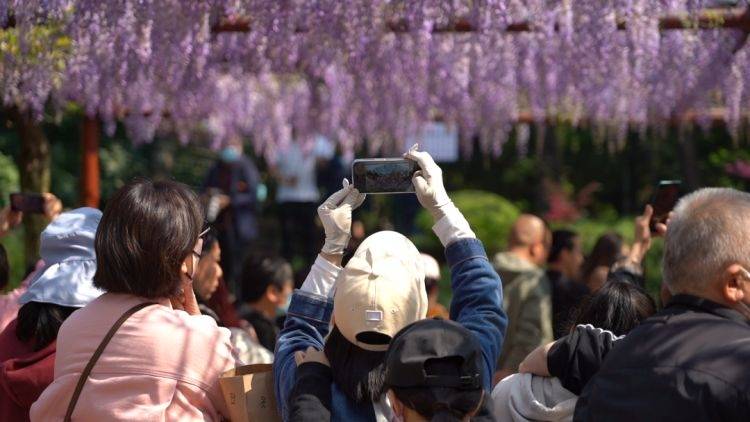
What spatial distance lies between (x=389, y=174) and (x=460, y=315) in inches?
17.2

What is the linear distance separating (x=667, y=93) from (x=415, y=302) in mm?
6120

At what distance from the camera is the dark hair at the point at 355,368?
10.0 ft

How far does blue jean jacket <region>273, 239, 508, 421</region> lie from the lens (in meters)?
3.18

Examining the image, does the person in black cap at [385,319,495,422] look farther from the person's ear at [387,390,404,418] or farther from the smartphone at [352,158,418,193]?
the smartphone at [352,158,418,193]

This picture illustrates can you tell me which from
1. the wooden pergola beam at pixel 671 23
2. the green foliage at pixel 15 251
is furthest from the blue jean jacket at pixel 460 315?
the green foliage at pixel 15 251

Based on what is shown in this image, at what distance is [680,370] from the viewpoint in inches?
106

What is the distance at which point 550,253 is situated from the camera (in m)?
7.67

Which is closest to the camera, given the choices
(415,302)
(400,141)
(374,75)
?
(415,302)

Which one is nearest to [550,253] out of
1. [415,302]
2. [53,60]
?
Result: [53,60]

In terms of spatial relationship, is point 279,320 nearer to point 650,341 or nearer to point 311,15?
point 311,15

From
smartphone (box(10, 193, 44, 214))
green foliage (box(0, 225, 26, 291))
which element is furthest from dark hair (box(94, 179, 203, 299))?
green foliage (box(0, 225, 26, 291))

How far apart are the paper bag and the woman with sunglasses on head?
6 centimetres

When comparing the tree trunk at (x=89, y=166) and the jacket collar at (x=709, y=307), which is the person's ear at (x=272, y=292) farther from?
the jacket collar at (x=709, y=307)

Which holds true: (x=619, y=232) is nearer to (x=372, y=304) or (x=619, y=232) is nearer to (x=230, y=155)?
(x=230, y=155)
